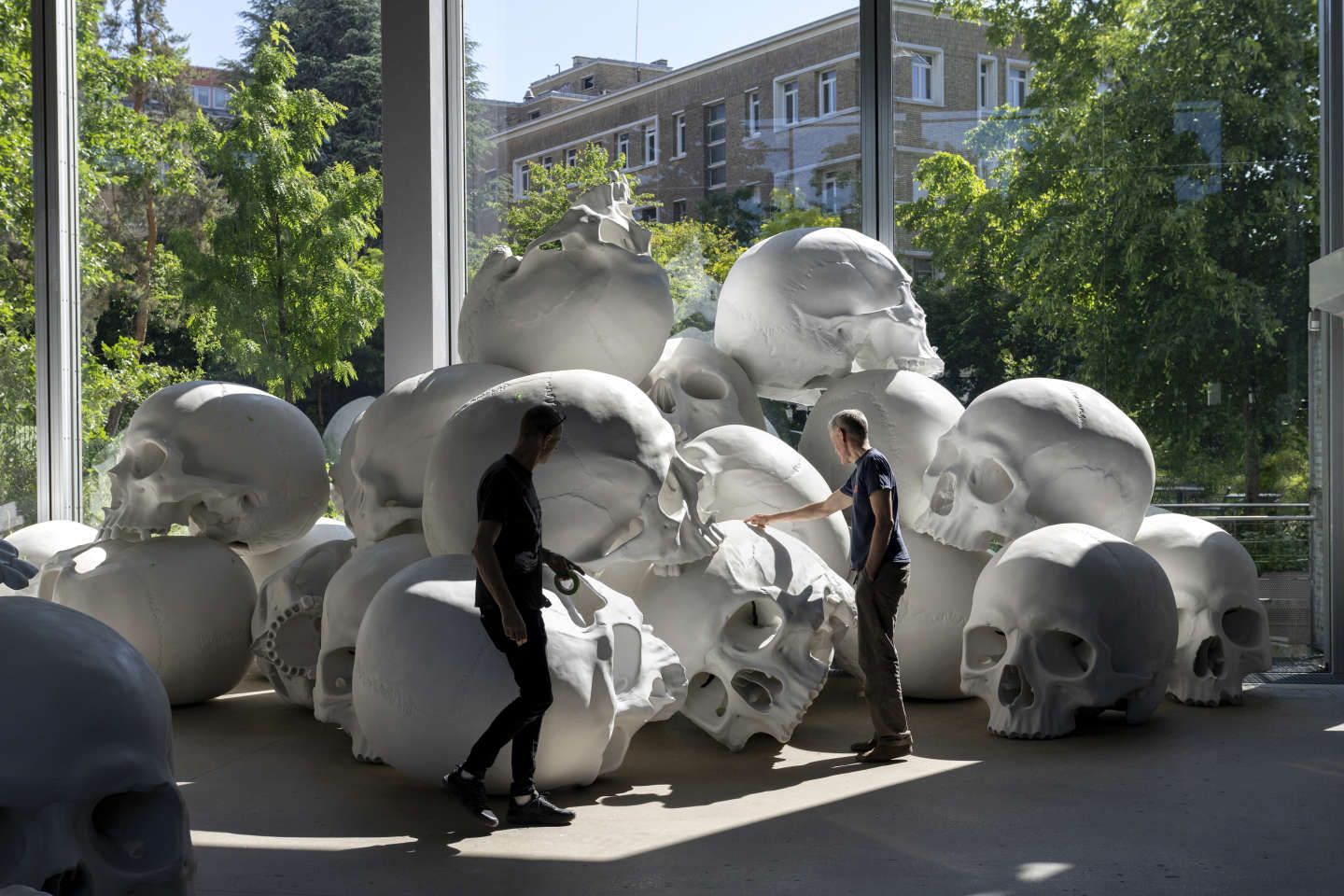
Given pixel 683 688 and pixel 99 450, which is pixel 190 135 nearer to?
pixel 99 450

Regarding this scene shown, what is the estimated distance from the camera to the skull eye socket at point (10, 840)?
2469mm

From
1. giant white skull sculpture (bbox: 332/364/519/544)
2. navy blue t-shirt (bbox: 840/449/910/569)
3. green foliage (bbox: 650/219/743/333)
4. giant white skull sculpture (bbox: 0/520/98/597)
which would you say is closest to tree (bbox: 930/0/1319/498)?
green foliage (bbox: 650/219/743/333)

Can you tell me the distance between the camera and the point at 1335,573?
814cm

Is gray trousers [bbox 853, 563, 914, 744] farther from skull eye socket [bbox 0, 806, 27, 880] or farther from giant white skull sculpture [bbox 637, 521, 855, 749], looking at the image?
skull eye socket [bbox 0, 806, 27, 880]

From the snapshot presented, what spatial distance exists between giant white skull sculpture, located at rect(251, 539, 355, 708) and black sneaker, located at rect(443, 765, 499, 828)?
2.26m

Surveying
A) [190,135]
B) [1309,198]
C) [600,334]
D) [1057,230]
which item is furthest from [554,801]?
[190,135]

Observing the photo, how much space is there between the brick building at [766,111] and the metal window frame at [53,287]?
3537mm

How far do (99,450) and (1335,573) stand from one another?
8.69 meters

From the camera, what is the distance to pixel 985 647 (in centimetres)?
671

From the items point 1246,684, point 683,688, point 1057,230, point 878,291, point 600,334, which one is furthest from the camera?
point 1057,230

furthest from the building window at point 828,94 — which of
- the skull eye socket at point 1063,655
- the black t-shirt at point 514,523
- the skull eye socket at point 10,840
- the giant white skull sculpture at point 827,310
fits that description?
the skull eye socket at point 10,840

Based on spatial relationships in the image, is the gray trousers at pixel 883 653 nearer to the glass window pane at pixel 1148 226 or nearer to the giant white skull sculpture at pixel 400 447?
the giant white skull sculpture at pixel 400 447

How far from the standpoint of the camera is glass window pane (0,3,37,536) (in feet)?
33.0

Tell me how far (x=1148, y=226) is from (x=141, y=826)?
7.38 meters
